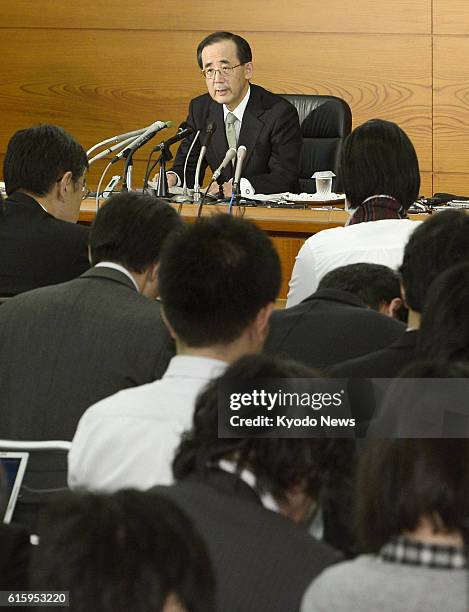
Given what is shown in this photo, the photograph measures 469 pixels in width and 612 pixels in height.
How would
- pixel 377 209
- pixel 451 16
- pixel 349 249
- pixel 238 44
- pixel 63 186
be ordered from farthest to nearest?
pixel 451 16 < pixel 238 44 < pixel 63 186 < pixel 377 209 < pixel 349 249

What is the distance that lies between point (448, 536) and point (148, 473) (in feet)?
2.22

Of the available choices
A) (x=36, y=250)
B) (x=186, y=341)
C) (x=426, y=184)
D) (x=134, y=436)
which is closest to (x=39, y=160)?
(x=36, y=250)

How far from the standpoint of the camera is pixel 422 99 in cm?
710

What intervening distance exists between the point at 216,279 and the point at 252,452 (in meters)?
0.58

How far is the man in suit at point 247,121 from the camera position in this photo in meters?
5.66

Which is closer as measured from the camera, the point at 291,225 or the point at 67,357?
the point at 67,357

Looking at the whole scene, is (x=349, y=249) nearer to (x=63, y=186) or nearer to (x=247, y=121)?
(x=63, y=186)

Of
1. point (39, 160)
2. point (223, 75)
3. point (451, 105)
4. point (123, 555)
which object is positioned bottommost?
point (123, 555)

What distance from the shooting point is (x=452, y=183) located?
7.19 m

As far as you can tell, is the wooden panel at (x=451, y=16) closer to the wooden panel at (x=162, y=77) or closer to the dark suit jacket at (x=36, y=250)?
the wooden panel at (x=162, y=77)

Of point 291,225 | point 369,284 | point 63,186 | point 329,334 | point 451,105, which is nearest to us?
point 329,334

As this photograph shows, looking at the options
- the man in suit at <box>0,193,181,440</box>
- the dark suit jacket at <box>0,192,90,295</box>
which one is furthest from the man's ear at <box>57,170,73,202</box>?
the man in suit at <box>0,193,181,440</box>

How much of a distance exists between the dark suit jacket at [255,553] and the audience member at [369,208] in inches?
66.9

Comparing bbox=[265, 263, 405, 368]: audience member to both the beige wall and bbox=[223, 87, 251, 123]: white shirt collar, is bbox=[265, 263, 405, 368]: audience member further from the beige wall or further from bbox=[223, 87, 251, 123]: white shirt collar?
the beige wall
